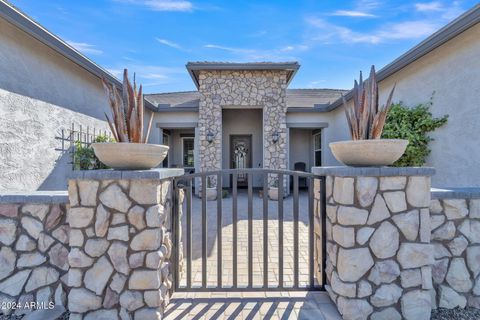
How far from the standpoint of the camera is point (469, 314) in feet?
7.64

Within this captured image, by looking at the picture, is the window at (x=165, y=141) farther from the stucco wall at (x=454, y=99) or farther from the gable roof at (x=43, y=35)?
the stucco wall at (x=454, y=99)

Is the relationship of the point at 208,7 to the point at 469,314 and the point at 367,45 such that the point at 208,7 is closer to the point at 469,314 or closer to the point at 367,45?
the point at 367,45

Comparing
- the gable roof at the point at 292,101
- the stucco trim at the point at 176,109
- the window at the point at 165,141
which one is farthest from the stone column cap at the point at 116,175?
the window at the point at 165,141

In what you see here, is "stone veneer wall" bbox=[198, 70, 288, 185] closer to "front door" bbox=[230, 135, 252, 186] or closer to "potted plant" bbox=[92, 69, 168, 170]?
"front door" bbox=[230, 135, 252, 186]

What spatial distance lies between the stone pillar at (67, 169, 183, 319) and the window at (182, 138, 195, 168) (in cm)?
935

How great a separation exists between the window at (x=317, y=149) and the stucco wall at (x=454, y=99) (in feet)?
16.4

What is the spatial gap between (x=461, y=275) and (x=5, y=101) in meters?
6.56

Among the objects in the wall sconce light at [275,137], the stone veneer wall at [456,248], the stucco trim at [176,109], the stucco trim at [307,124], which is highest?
the stucco trim at [176,109]

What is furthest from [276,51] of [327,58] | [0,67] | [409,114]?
[0,67]

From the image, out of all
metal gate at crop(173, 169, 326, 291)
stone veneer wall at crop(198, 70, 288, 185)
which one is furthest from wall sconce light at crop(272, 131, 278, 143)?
metal gate at crop(173, 169, 326, 291)

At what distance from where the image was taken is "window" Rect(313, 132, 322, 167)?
10.4 meters

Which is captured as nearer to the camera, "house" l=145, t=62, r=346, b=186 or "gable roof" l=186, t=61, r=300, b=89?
"gable roof" l=186, t=61, r=300, b=89

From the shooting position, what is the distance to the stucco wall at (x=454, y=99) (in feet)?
13.4

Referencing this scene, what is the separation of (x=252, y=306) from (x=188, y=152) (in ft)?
31.7
